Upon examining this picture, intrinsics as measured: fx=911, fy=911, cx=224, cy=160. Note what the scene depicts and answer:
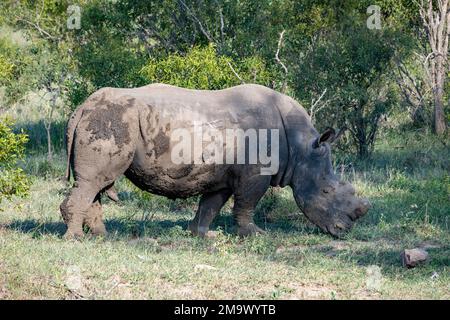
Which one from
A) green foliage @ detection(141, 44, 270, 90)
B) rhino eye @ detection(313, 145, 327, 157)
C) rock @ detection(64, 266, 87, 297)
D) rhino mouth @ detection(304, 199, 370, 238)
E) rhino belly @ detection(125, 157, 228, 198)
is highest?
green foliage @ detection(141, 44, 270, 90)

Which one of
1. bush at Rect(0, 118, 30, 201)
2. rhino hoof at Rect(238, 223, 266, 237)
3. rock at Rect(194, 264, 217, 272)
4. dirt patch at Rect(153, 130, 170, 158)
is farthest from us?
rhino hoof at Rect(238, 223, 266, 237)

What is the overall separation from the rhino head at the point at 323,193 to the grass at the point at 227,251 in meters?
0.26

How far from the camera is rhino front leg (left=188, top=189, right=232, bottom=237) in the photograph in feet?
34.5

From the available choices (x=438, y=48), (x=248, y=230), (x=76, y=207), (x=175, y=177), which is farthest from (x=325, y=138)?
(x=438, y=48)

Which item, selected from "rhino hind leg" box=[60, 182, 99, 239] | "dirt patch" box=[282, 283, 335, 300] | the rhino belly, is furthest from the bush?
"dirt patch" box=[282, 283, 335, 300]

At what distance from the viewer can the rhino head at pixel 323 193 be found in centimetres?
1054

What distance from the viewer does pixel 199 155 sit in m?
10.0

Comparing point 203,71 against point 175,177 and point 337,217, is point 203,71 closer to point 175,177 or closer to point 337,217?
point 175,177

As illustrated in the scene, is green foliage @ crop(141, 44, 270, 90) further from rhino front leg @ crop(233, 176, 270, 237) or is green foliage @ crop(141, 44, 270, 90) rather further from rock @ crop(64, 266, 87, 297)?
rock @ crop(64, 266, 87, 297)

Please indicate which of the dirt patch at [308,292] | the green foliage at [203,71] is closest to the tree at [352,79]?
the green foliage at [203,71]

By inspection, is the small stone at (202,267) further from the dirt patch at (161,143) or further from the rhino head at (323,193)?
the rhino head at (323,193)

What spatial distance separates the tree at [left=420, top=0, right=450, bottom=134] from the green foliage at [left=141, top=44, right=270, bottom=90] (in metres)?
4.36

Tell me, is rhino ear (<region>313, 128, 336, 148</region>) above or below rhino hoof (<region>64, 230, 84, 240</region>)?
above
